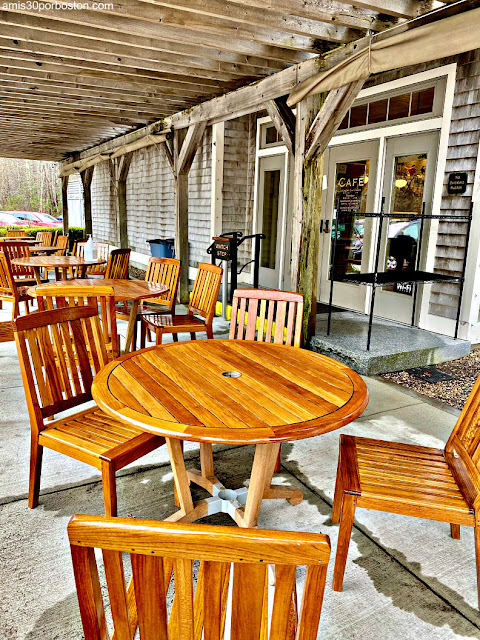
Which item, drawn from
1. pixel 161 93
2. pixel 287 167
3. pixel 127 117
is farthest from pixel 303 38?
pixel 127 117

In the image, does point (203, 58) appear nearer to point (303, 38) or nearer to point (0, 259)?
point (303, 38)

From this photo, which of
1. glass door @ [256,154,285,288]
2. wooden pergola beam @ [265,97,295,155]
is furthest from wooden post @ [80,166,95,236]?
wooden pergola beam @ [265,97,295,155]

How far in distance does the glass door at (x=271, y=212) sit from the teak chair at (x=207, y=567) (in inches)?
255

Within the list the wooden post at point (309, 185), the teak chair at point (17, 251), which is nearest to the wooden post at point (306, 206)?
the wooden post at point (309, 185)

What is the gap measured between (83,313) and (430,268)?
12.6 ft

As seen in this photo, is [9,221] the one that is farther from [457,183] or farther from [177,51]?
[457,183]

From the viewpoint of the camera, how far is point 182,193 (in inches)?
268

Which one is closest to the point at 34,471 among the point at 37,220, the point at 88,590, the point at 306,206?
the point at 88,590

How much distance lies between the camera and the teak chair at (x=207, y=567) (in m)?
0.66

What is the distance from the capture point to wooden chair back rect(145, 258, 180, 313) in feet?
14.4

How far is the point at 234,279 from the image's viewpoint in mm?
5707

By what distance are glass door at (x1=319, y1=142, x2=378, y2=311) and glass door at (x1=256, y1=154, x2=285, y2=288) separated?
2.93 ft

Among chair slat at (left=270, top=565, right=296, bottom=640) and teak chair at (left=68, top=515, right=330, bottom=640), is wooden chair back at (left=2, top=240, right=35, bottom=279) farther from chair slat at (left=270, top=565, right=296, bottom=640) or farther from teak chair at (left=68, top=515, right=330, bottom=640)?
chair slat at (left=270, top=565, right=296, bottom=640)

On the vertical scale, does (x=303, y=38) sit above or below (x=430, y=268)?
above
